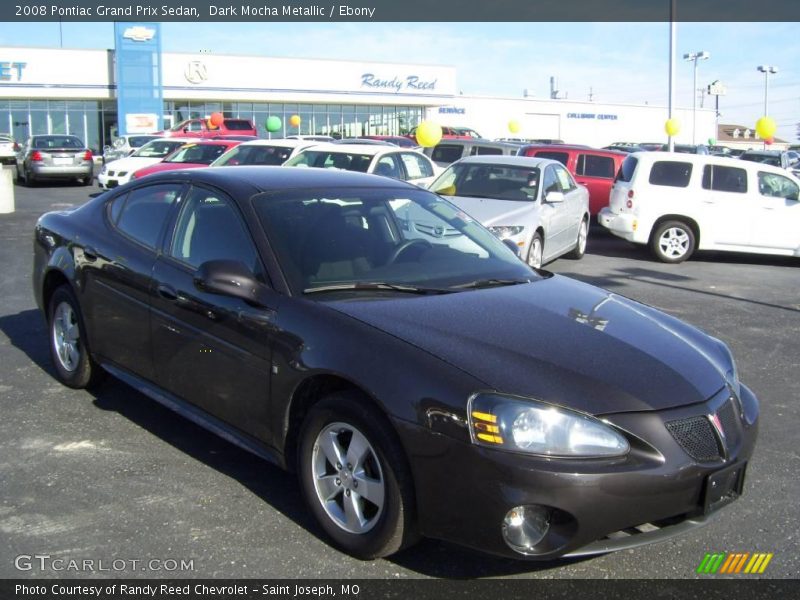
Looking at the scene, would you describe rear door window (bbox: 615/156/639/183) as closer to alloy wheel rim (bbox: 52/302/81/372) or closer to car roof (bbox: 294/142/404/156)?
car roof (bbox: 294/142/404/156)

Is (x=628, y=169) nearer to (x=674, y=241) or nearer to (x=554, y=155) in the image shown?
(x=674, y=241)

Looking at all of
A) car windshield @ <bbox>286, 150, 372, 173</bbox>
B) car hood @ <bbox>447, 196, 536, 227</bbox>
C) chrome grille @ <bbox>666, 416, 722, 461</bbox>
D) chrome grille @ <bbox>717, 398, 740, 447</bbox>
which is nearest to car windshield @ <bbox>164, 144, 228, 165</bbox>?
car windshield @ <bbox>286, 150, 372, 173</bbox>

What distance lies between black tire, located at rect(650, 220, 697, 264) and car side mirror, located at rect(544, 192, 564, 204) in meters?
3.07

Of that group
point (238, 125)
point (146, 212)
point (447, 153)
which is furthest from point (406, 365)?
point (238, 125)

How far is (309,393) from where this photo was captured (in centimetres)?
376

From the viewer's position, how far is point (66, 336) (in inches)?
227

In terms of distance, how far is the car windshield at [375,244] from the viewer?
4.13 m

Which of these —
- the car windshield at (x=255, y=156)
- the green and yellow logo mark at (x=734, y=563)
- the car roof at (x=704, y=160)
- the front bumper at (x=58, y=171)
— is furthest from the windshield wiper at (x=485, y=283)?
the front bumper at (x=58, y=171)

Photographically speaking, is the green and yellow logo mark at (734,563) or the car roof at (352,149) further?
the car roof at (352,149)

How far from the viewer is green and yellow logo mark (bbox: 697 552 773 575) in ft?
11.7

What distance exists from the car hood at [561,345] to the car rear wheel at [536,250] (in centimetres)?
632

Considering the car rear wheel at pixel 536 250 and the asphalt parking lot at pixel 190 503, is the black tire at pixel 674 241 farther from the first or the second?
the asphalt parking lot at pixel 190 503

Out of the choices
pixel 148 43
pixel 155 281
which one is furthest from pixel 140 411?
pixel 148 43

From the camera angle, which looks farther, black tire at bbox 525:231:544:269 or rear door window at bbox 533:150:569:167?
rear door window at bbox 533:150:569:167
